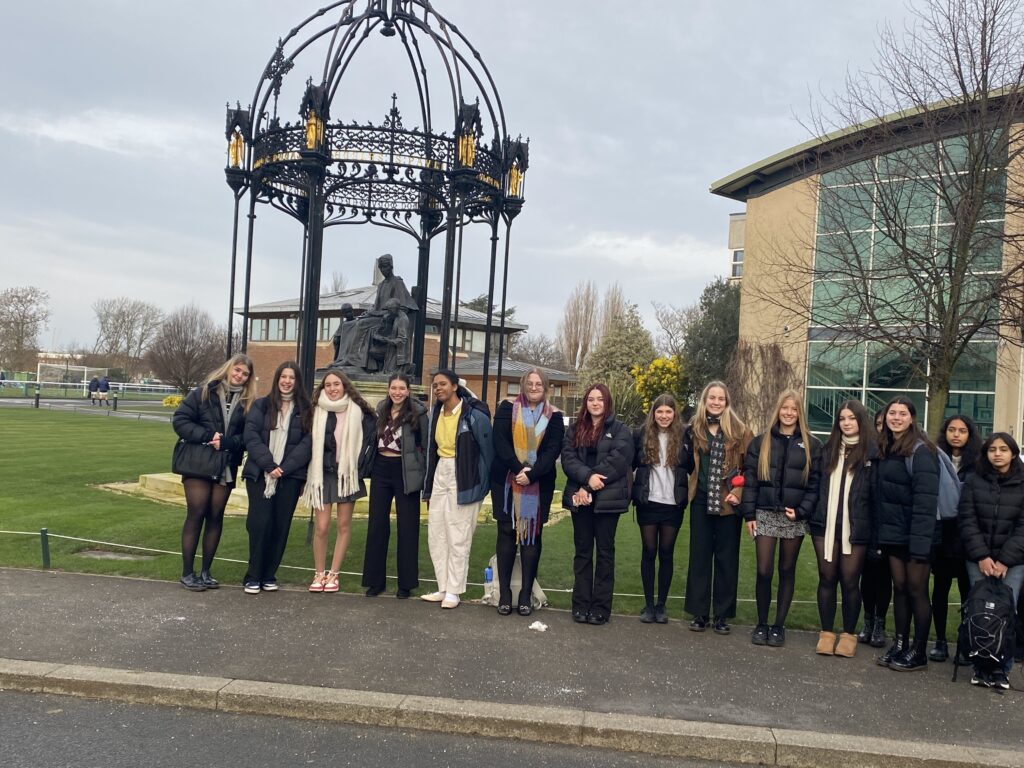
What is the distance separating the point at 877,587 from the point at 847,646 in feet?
2.19

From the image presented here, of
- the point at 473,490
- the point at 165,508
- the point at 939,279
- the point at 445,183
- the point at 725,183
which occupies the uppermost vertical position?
the point at 725,183

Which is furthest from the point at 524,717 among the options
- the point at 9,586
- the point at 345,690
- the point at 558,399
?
the point at 558,399

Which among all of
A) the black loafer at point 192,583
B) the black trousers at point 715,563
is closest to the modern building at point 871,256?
the black trousers at point 715,563

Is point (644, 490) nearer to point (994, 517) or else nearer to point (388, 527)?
point (388, 527)

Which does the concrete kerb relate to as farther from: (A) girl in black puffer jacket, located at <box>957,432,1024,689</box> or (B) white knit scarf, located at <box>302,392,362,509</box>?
(B) white knit scarf, located at <box>302,392,362,509</box>

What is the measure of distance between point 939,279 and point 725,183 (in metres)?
23.4

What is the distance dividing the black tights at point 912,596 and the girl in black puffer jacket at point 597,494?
6.08 feet

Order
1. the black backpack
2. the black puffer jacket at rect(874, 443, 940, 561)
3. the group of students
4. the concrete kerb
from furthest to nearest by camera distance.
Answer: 1. the group of students
2. the black puffer jacket at rect(874, 443, 940, 561)
3. the black backpack
4. the concrete kerb

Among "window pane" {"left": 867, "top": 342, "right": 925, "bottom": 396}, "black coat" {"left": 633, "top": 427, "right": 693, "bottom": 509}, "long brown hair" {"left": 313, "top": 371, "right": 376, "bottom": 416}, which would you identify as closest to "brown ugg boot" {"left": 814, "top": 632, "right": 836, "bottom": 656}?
"black coat" {"left": 633, "top": 427, "right": 693, "bottom": 509}

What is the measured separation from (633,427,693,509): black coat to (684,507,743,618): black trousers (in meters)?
0.18

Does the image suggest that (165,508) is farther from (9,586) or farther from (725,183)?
(725,183)

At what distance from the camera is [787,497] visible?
Result: 222 inches

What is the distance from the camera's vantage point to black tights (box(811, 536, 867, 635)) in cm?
549

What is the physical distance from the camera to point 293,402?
662 cm
